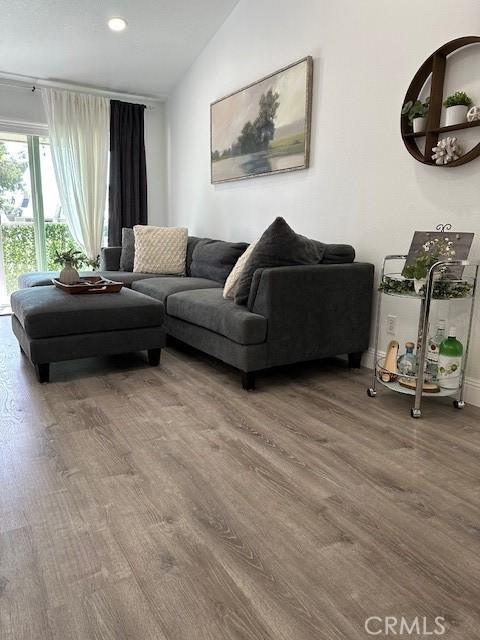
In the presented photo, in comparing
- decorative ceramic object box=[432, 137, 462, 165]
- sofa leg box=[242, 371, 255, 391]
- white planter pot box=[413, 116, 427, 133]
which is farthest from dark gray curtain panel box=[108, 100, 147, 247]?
decorative ceramic object box=[432, 137, 462, 165]

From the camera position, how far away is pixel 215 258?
404 centimetres

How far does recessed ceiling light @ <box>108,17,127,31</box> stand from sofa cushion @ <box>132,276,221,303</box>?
88.1 inches

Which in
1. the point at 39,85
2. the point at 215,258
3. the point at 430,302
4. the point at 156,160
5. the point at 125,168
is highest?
the point at 39,85

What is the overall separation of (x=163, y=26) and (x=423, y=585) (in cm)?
464

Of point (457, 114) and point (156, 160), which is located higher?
point (156, 160)

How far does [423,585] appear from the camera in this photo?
4.02 feet

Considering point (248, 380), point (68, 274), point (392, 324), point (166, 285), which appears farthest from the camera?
point (166, 285)

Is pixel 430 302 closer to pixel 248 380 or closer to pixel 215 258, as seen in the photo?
pixel 248 380

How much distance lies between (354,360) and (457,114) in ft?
5.13

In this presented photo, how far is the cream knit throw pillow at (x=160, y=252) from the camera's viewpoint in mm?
4551

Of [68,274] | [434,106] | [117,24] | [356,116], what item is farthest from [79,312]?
[117,24]

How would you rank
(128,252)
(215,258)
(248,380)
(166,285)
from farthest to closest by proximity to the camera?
(128,252), (215,258), (166,285), (248,380)

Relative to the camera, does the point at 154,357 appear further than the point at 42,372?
Yes

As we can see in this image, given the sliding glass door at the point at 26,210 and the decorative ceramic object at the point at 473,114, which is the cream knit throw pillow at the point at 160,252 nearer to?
the sliding glass door at the point at 26,210
